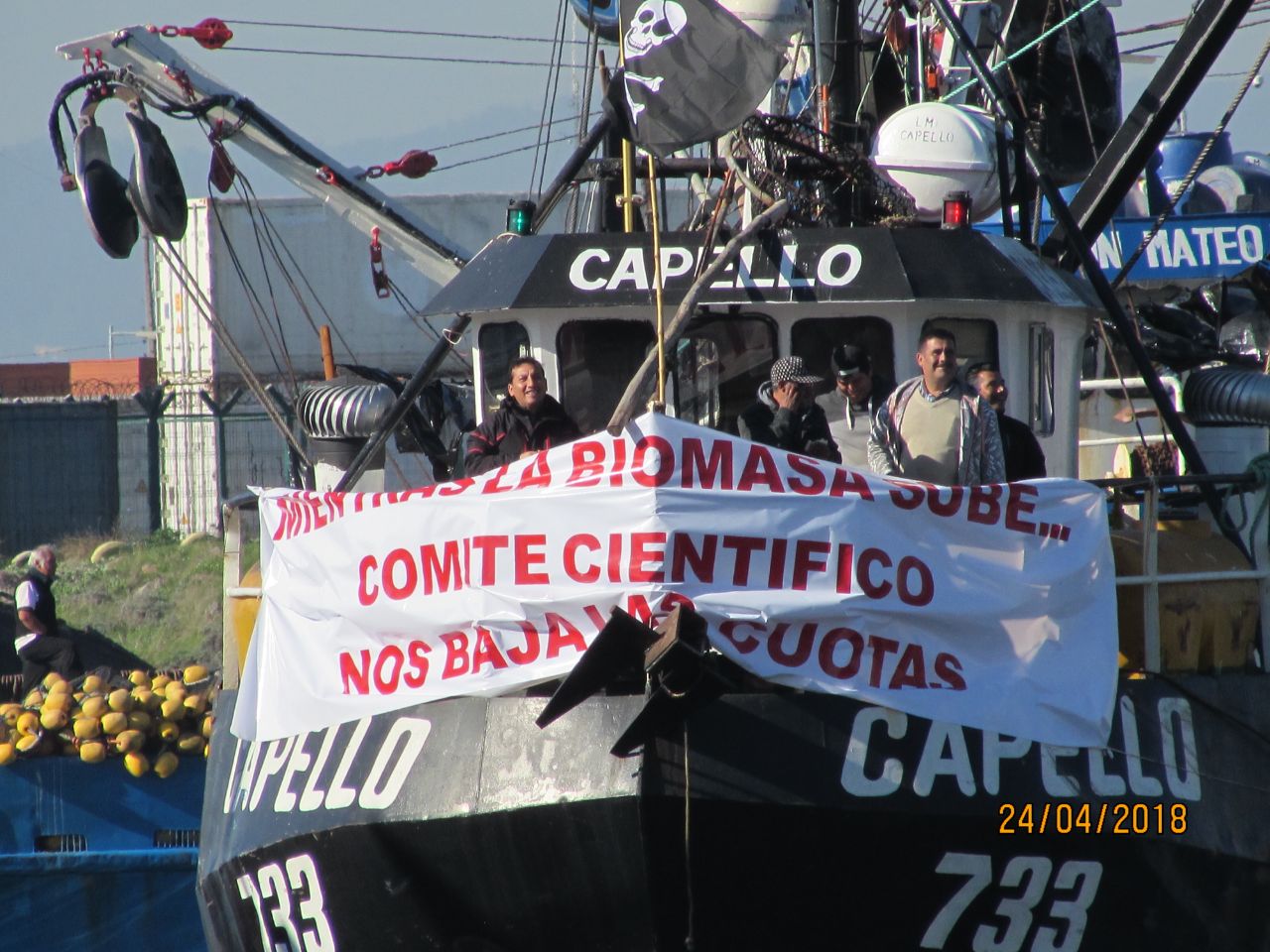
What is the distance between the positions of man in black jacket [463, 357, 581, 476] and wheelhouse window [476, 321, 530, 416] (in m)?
0.92

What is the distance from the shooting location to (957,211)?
8.50 m

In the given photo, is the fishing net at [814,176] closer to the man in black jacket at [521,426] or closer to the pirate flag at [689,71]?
the pirate flag at [689,71]

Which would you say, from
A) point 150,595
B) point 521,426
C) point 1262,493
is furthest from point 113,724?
point 150,595

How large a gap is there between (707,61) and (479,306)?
182 cm

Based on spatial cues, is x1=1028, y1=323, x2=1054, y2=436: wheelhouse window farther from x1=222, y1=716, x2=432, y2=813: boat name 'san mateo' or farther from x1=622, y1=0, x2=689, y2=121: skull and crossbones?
x1=222, y1=716, x2=432, y2=813: boat name 'san mateo'

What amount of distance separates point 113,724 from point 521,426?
4.84m

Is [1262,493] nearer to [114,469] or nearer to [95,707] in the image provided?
[95,707]

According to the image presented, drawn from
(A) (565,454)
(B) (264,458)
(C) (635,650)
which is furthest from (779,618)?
(B) (264,458)

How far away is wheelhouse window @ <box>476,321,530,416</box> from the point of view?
839 centimetres

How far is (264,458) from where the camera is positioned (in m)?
27.0

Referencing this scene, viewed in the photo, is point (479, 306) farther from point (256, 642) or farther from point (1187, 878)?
point (1187, 878)

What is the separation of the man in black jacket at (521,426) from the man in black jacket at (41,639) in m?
6.52

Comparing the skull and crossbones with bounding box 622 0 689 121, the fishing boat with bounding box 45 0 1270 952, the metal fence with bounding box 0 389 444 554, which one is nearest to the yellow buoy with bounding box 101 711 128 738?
the fishing boat with bounding box 45 0 1270 952

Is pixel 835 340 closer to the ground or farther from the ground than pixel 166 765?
farther from the ground
